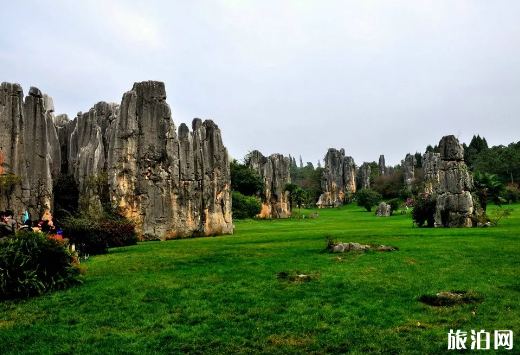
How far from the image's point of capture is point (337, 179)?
405ft

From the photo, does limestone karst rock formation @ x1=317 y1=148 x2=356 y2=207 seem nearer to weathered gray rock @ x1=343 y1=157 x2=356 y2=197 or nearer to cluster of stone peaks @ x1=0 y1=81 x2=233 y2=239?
weathered gray rock @ x1=343 y1=157 x2=356 y2=197

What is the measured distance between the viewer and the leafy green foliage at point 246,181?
234 feet

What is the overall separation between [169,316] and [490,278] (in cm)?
914

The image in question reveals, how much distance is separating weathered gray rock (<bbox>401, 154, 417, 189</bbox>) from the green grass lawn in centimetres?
9785

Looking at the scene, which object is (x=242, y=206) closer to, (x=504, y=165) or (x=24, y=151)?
(x=24, y=151)

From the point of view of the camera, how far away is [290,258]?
16.9 meters

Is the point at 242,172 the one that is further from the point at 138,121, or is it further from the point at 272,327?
the point at 272,327

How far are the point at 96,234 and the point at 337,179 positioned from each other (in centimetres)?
10630

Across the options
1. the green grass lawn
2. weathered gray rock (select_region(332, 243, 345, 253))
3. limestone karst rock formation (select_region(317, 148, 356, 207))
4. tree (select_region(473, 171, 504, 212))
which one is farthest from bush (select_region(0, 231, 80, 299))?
limestone karst rock formation (select_region(317, 148, 356, 207))

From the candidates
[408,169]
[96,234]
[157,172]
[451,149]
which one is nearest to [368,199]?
[408,169]

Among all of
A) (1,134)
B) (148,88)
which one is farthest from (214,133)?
(1,134)

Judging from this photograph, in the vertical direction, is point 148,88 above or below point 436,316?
above

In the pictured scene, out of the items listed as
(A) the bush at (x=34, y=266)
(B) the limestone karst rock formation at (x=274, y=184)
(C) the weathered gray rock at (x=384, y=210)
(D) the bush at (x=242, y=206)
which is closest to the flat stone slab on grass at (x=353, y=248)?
(A) the bush at (x=34, y=266)

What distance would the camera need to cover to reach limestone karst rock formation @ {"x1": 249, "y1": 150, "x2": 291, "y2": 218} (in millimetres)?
75375
